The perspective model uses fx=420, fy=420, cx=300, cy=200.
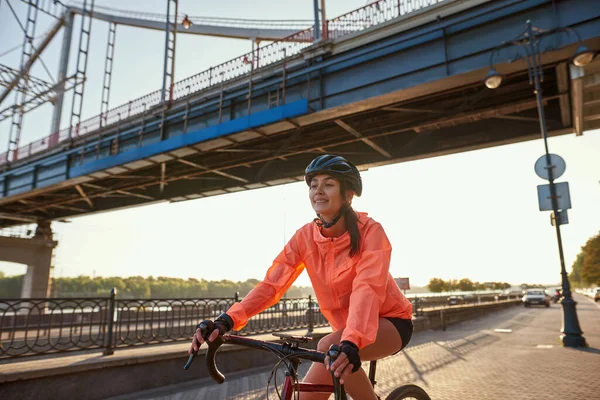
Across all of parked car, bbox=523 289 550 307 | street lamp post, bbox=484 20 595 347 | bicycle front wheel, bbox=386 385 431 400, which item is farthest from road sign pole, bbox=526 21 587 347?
parked car, bbox=523 289 550 307

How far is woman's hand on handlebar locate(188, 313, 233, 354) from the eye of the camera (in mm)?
2047

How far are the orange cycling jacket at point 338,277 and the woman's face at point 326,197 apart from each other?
0.14 meters

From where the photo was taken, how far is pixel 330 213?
7.79 feet

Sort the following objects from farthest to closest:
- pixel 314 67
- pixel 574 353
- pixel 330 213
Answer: pixel 314 67 < pixel 574 353 < pixel 330 213

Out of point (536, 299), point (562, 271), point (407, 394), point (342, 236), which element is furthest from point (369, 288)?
point (536, 299)

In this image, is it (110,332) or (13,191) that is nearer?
(110,332)

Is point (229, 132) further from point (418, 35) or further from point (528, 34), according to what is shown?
point (528, 34)

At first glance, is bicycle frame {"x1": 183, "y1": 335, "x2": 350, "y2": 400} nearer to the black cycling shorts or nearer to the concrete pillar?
the black cycling shorts

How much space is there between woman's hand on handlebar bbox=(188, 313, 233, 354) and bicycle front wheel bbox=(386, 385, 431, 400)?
138 centimetres

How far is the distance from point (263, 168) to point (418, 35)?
10.3 meters

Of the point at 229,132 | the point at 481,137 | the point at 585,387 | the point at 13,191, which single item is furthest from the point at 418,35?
the point at 13,191

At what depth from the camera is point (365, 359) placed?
6.91 ft

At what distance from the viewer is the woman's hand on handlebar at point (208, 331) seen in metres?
2.05

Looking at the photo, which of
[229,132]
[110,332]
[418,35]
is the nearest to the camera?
[110,332]
